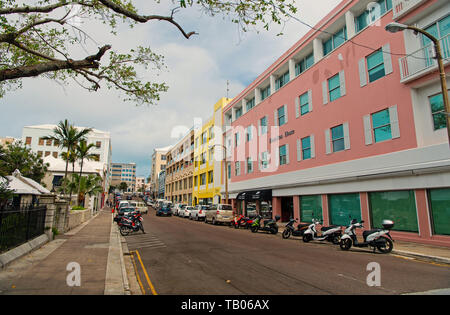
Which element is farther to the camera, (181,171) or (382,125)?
(181,171)

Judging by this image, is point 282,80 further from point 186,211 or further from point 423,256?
point 423,256

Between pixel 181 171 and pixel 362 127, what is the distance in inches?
1933

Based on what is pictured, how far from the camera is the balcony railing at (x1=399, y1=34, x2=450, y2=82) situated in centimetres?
1263

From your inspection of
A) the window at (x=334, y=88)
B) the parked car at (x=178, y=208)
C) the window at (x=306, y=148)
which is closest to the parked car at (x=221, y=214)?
the window at (x=306, y=148)

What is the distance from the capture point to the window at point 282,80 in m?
26.5

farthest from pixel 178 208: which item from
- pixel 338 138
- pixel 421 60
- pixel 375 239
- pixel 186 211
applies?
pixel 421 60

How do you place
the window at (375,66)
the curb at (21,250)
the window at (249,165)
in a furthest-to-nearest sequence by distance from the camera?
the window at (249,165), the window at (375,66), the curb at (21,250)

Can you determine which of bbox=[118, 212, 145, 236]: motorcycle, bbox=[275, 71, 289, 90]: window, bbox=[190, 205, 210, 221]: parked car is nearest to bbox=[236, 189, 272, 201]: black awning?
bbox=[190, 205, 210, 221]: parked car

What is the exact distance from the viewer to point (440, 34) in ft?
43.4

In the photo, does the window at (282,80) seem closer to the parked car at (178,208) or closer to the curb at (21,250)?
the parked car at (178,208)

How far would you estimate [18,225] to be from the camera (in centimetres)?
905

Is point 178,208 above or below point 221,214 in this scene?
above

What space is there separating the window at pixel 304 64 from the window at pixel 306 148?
6.50 m
